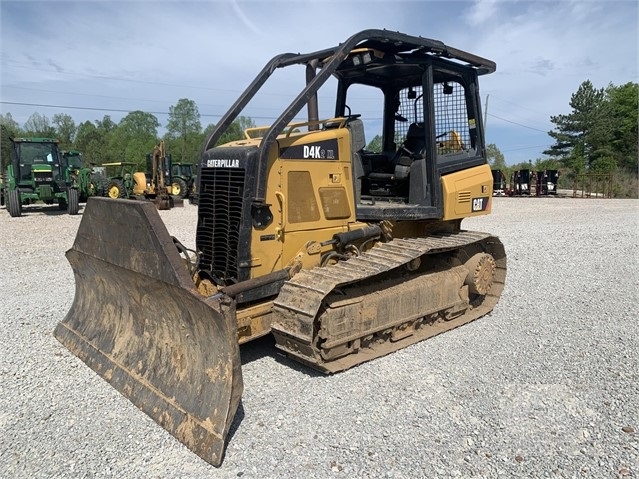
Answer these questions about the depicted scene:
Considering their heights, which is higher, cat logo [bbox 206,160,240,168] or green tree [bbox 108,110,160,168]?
green tree [bbox 108,110,160,168]

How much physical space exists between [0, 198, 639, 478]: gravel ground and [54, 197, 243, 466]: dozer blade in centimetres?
14

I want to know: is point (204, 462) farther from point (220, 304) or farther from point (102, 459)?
point (220, 304)

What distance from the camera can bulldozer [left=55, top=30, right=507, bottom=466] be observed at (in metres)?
3.64

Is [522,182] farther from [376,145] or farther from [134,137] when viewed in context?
[134,137]

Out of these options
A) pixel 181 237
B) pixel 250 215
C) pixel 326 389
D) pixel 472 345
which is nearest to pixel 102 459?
pixel 326 389

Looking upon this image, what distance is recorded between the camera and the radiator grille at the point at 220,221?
4445 mm

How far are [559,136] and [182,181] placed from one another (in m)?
41.3

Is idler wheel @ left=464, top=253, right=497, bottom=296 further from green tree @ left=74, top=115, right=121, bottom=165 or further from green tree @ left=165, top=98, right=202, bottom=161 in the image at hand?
green tree @ left=165, top=98, right=202, bottom=161

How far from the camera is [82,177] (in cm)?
2108

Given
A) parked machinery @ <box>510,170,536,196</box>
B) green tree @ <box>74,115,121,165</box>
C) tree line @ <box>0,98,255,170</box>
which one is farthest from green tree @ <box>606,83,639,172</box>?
green tree @ <box>74,115,121,165</box>

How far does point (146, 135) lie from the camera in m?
66.0

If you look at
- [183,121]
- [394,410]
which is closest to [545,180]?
[394,410]

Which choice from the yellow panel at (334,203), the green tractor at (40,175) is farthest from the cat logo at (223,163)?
the green tractor at (40,175)

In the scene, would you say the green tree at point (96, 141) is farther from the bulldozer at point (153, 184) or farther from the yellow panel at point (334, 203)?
the yellow panel at point (334, 203)
